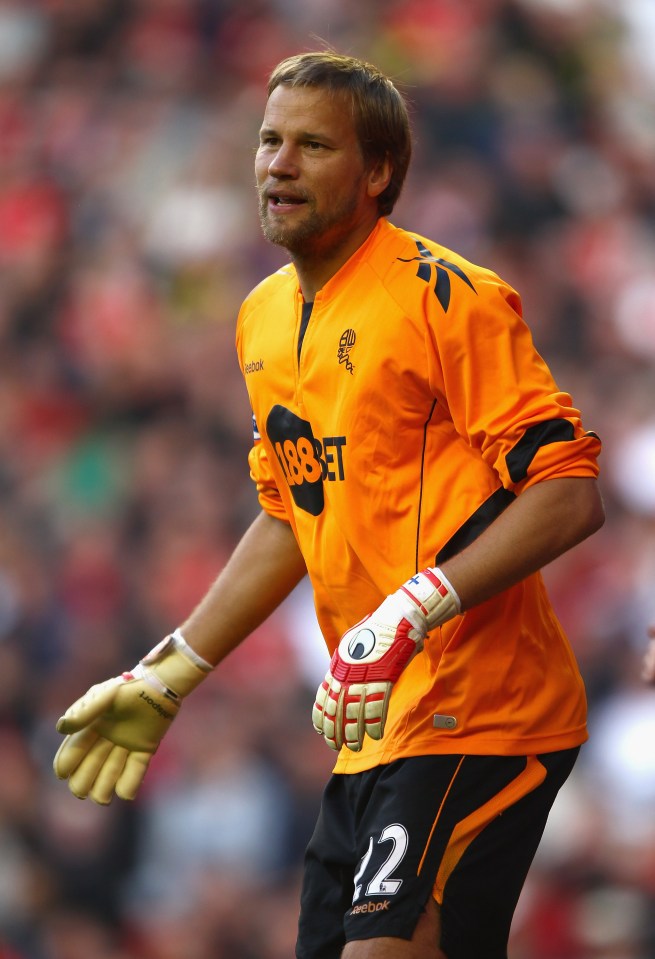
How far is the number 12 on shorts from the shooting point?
10.2 feet

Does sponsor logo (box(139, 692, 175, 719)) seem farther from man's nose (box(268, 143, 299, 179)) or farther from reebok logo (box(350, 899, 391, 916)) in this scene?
man's nose (box(268, 143, 299, 179))

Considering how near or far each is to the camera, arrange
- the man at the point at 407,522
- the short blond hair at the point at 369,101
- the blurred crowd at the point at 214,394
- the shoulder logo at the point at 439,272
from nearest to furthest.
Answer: the man at the point at 407,522, the shoulder logo at the point at 439,272, the short blond hair at the point at 369,101, the blurred crowd at the point at 214,394

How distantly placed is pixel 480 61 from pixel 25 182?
314 centimetres

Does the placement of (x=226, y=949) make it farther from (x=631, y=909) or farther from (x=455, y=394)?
(x=455, y=394)

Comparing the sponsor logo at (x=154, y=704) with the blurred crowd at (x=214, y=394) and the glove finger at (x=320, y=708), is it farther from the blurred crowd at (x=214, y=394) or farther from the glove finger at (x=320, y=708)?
the blurred crowd at (x=214, y=394)

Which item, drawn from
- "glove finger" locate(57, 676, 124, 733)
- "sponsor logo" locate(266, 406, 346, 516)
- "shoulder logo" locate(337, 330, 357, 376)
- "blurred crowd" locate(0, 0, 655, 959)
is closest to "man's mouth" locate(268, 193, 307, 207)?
"shoulder logo" locate(337, 330, 357, 376)

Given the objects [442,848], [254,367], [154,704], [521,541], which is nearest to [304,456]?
[254,367]

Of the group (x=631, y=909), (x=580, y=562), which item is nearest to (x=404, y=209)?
(x=580, y=562)

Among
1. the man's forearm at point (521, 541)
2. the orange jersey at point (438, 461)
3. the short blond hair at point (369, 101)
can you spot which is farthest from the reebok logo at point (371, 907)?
the short blond hair at point (369, 101)

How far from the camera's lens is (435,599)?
3066 mm

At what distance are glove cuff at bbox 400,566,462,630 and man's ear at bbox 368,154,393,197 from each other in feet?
3.17

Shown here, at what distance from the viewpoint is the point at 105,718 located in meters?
3.82

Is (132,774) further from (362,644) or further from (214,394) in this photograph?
(214,394)

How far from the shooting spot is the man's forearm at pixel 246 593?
385cm
